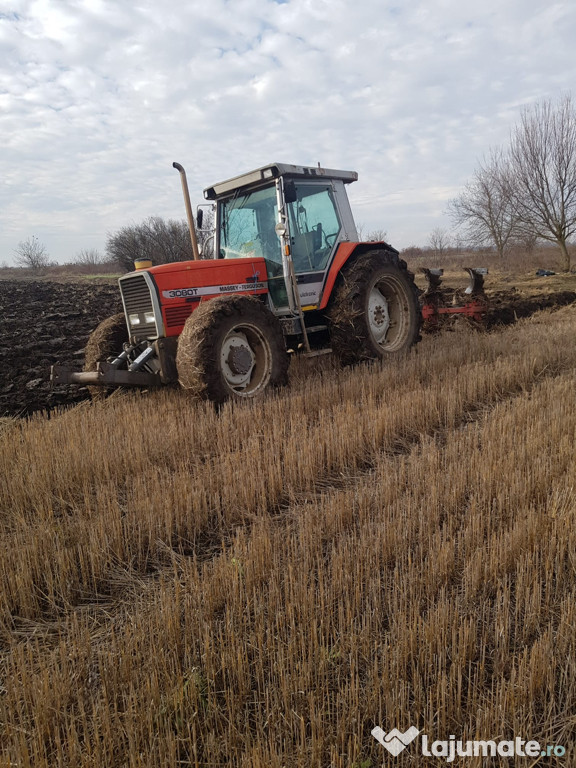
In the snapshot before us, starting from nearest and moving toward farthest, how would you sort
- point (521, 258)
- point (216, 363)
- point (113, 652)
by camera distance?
point (113, 652) → point (216, 363) → point (521, 258)

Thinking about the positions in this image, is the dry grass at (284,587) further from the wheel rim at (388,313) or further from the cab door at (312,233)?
the wheel rim at (388,313)

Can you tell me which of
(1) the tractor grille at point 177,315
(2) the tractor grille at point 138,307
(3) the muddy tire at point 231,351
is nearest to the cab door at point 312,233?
(3) the muddy tire at point 231,351

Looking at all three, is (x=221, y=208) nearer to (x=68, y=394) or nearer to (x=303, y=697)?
(x=68, y=394)

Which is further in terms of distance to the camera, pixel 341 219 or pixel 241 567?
pixel 341 219

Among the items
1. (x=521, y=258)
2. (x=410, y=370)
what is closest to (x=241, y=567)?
(x=410, y=370)

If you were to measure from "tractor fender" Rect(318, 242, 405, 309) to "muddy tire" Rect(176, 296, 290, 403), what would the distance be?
1176mm

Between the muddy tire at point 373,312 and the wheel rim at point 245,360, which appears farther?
the muddy tire at point 373,312

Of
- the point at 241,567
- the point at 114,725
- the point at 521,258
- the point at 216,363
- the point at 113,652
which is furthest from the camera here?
the point at 521,258

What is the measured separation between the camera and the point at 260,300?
5816 mm

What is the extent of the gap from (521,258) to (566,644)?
32011 millimetres

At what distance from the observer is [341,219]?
6797mm

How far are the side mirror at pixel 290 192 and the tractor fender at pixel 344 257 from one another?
3.31 ft

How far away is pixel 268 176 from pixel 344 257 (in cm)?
138

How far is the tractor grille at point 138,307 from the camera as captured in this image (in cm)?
546
